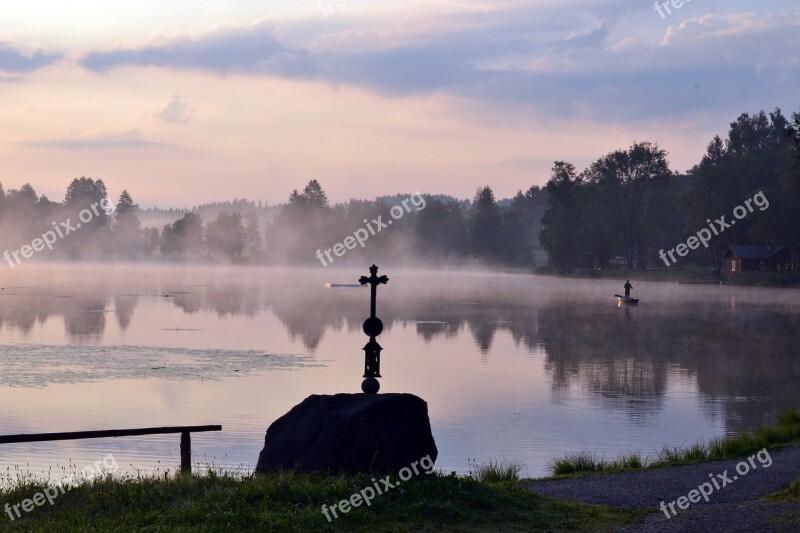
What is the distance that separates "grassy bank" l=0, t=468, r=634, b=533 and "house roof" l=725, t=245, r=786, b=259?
5292 inches

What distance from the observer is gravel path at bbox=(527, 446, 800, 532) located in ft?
46.9

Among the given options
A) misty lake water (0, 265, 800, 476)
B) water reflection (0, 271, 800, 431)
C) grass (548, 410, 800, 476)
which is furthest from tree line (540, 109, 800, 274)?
grass (548, 410, 800, 476)

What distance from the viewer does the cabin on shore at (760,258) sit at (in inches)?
5630

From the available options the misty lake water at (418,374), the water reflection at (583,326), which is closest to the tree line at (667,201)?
the water reflection at (583,326)

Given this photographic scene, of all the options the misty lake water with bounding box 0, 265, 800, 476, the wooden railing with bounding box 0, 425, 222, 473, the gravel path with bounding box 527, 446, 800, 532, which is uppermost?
the wooden railing with bounding box 0, 425, 222, 473

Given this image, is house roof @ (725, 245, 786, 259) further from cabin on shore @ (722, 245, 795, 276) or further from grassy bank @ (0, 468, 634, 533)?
grassy bank @ (0, 468, 634, 533)

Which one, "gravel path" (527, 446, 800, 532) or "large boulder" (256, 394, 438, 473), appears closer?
"gravel path" (527, 446, 800, 532)

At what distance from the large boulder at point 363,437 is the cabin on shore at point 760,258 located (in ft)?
439

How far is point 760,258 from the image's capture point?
470 feet

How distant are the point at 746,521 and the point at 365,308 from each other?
2880 inches

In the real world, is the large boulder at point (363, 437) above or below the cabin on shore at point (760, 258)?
below

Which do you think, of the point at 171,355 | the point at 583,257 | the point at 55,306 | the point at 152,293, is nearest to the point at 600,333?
the point at 171,355

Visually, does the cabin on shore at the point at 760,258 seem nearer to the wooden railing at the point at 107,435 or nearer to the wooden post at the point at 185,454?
the wooden post at the point at 185,454

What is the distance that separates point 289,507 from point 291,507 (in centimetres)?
3
